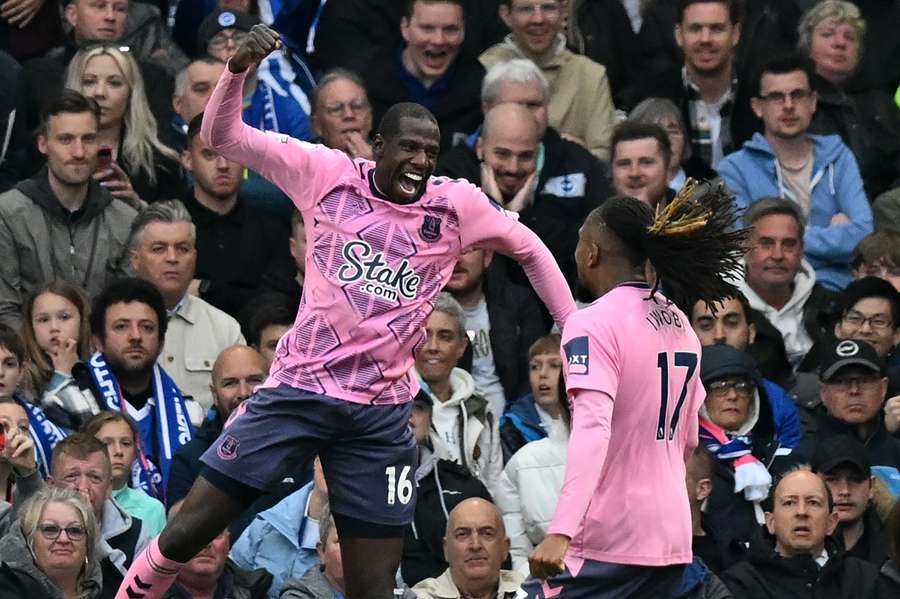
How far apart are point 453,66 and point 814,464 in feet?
13.7

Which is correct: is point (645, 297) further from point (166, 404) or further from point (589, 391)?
point (166, 404)

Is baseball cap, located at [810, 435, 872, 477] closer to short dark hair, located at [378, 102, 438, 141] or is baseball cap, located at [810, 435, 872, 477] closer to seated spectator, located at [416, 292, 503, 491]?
seated spectator, located at [416, 292, 503, 491]

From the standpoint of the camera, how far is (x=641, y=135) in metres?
13.5

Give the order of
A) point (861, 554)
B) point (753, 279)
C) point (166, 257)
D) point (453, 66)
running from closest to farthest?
1. point (861, 554)
2. point (166, 257)
3. point (753, 279)
4. point (453, 66)

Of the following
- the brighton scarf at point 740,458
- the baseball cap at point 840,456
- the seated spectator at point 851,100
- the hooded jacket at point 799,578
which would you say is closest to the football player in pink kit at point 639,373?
the hooded jacket at point 799,578

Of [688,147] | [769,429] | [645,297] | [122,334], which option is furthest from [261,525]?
[688,147]

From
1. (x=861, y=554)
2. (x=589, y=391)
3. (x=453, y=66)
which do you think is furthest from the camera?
(x=453, y=66)

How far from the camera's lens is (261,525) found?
1119cm

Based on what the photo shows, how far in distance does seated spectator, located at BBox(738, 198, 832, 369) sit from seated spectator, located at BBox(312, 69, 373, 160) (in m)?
2.40

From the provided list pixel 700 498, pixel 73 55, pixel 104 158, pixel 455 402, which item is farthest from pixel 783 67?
pixel 73 55

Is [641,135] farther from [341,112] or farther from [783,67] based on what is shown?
[341,112]

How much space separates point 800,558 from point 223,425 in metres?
3.00

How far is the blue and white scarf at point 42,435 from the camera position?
36.2 ft

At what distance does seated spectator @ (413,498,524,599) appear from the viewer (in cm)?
1076
